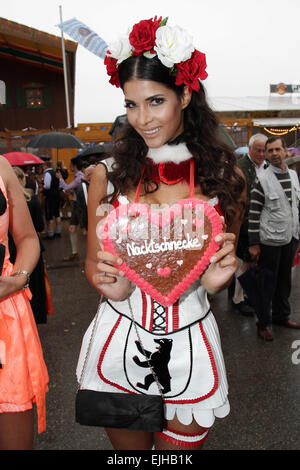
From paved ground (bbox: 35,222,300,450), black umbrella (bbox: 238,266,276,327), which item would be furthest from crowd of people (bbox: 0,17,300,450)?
black umbrella (bbox: 238,266,276,327)

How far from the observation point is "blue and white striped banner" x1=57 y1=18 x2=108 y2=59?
358 inches

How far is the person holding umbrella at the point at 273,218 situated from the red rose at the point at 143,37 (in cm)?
248

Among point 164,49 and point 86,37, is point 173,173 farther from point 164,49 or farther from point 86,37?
point 86,37

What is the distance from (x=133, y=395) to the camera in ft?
4.10

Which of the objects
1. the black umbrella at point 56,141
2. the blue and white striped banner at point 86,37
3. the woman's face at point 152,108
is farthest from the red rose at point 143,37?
the blue and white striped banner at point 86,37

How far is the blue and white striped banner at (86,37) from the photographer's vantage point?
909 centimetres

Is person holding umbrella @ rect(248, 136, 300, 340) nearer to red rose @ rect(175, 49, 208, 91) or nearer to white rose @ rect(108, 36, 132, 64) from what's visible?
red rose @ rect(175, 49, 208, 91)

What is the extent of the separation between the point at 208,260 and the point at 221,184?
12.4 inches

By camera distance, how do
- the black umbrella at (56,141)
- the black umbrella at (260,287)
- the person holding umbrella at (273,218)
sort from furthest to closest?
the black umbrella at (56,141)
the person holding umbrella at (273,218)
the black umbrella at (260,287)

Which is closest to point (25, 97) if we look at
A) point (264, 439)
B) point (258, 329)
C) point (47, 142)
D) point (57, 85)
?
point (57, 85)

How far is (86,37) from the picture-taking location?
9375 mm

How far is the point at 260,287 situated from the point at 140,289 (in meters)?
2.34

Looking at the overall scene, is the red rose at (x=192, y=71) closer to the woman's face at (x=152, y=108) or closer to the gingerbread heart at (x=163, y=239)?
the woman's face at (x=152, y=108)

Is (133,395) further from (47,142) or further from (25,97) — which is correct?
(25,97)
